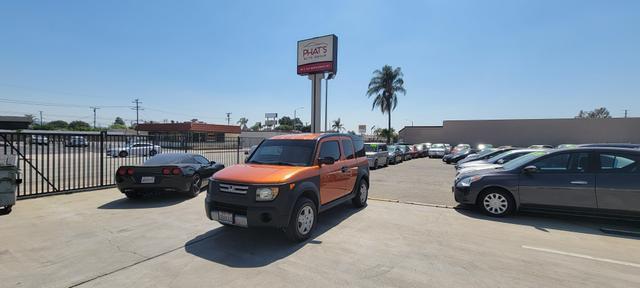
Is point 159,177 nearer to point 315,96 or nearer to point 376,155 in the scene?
point 376,155

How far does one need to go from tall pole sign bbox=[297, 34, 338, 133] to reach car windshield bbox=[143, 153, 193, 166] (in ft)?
36.1

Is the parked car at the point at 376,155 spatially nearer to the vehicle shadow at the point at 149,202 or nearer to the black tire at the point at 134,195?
the vehicle shadow at the point at 149,202

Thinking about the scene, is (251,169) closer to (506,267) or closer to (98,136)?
(506,267)

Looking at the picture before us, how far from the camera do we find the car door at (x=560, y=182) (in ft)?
19.8

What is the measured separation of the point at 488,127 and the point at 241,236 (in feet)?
151

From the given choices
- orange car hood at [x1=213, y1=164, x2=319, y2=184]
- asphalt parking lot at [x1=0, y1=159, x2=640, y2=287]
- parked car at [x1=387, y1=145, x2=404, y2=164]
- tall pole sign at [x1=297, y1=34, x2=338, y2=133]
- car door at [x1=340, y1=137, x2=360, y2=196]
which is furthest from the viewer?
parked car at [x1=387, y1=145, x2=404, y2=164]

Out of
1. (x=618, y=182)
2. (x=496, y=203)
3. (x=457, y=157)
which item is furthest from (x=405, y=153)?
(x=618, y=182)

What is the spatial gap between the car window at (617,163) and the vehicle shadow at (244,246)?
5372 millimetres

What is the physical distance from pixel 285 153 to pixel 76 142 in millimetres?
7885

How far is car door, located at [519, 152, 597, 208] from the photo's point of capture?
6.04 meters

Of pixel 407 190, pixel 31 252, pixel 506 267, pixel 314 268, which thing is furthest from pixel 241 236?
pixel 407 190

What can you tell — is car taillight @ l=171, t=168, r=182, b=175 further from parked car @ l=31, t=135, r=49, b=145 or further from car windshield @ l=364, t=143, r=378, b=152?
car windshield @ l=364, t=143, r=378, b=152

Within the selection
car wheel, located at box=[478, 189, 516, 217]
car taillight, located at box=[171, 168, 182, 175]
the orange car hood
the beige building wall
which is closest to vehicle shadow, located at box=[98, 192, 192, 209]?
car taillight, located at box=[171, 168, 182, 175]

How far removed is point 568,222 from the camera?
630 centimetres
